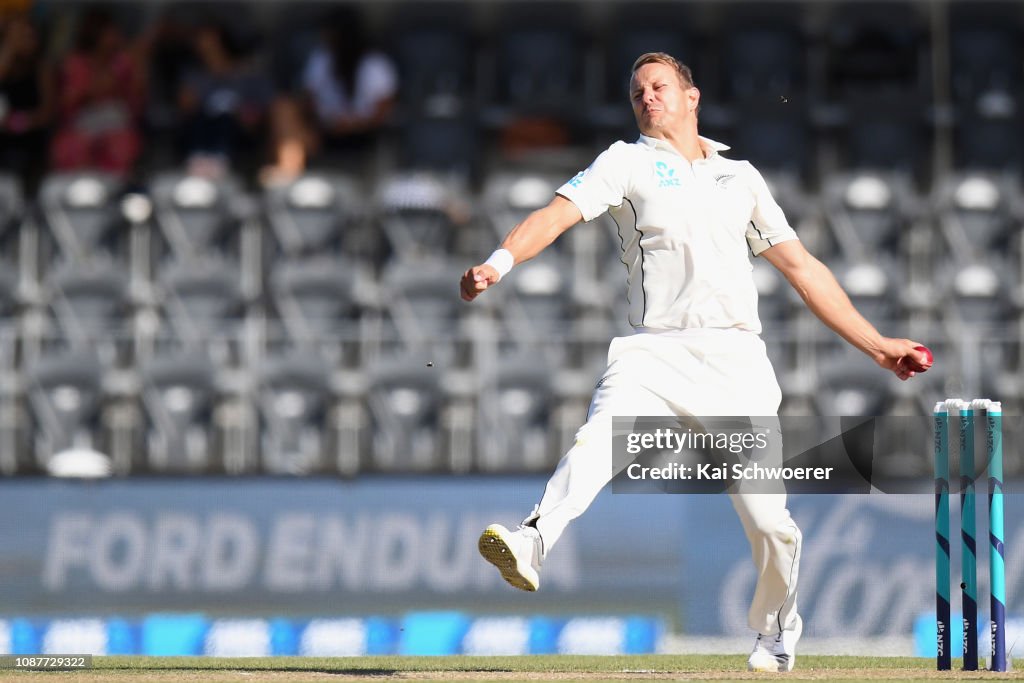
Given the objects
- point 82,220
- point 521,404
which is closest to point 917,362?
point 521,404

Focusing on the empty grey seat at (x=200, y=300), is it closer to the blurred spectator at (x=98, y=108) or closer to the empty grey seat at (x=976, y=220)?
the blurred spectator at (x=98, y=108)

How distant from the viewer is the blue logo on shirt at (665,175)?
4746mm

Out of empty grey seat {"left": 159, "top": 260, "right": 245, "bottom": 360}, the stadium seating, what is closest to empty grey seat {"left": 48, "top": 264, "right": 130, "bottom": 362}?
the stadium seating

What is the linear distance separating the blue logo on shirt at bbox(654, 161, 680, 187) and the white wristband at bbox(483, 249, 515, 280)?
540 millimetres

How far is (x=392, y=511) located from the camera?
6660 mm

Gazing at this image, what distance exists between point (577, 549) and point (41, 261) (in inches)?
247

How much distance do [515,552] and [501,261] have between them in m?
0.74

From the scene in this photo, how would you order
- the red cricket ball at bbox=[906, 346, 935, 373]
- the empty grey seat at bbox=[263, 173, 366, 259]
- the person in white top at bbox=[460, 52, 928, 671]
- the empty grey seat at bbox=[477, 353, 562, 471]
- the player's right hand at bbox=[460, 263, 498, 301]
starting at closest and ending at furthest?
the player's right hand at bbox=[460, 263, 498, 301], the person in white top at bbox=[460, 52, 928, 671], the red cricket ball at bbox=[906, 346, 935, 373], the empty grey seat at bbox=[477, 353, 562, 471], the empty grey seat at bbox=[263, 173, 366, 259]

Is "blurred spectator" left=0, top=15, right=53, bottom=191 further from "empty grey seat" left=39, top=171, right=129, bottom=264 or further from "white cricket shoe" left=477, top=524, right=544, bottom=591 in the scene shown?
"white cricket shoe" left=477, top=524, right=544, bottom=591

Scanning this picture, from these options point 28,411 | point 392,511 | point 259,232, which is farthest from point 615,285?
point 392,511

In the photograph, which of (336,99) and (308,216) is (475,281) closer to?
(308,216)

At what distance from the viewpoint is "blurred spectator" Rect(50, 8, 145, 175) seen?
11.9 metres

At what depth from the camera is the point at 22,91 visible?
1212 cm

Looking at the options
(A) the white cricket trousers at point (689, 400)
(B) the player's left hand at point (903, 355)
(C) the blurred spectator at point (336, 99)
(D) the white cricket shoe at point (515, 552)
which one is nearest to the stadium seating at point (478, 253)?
(C) the blurred spectator at point (336, 99)
